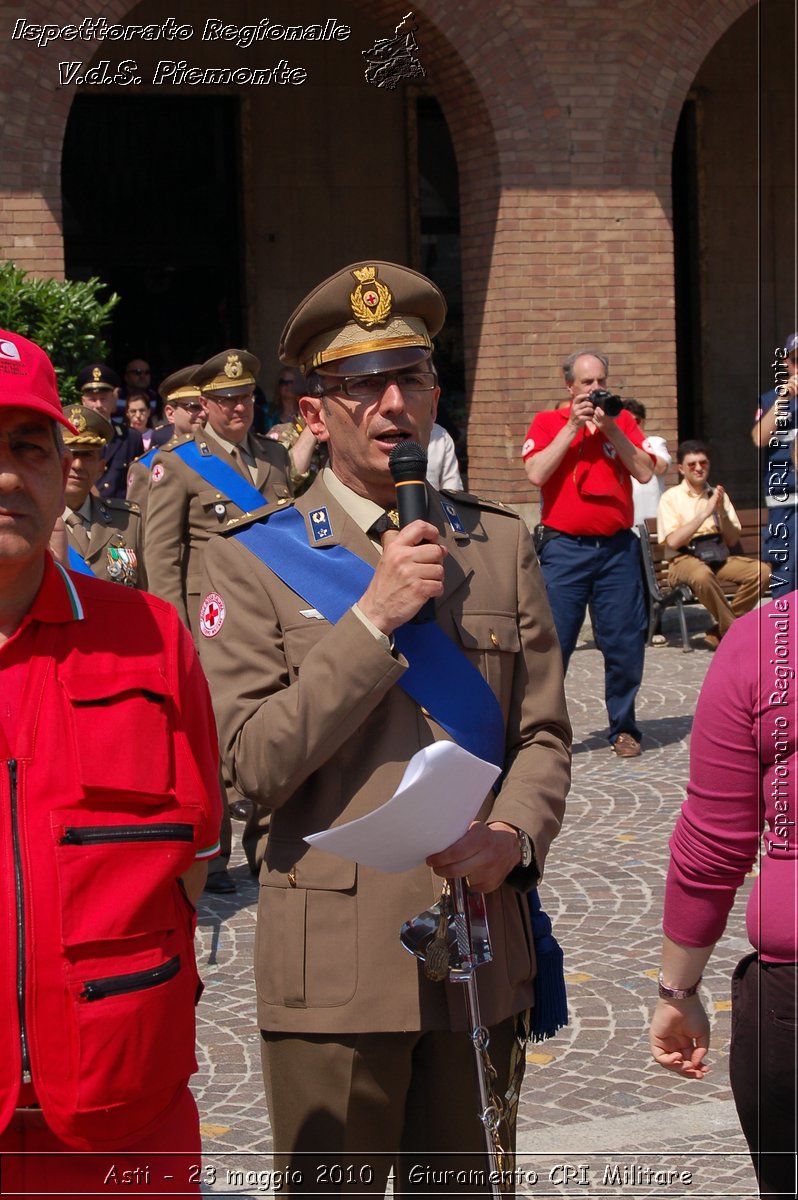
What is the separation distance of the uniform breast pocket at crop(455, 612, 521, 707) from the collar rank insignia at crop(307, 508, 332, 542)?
299 millimetres

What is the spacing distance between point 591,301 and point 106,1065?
13.0 m

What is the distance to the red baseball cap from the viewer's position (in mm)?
2342

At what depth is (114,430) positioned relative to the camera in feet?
34.7

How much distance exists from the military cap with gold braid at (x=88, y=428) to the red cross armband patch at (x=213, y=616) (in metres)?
3.82

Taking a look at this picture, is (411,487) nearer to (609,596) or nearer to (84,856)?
(84,856)

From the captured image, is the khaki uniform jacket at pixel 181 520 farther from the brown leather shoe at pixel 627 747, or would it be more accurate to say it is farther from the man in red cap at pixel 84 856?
the man in red cap at pixel 84 856

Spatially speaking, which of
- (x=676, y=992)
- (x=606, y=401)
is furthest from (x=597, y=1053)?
(x=606, y=401)

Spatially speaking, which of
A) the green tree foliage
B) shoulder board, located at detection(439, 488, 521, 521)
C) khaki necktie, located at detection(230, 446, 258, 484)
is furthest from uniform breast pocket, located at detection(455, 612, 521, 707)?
the green tree foliage

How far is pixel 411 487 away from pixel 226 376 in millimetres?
5013

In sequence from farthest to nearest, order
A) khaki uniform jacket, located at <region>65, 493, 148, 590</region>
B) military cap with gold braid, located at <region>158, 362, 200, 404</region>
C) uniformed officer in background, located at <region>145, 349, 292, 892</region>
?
military cap with gold braid, located at <region>158, 362, 200, 404</region>, uniformed officer in background, located at <region>145, 349, 292, 892</region>, khaki uniform jacket, located at <region>65, 493, 148, 590</region>

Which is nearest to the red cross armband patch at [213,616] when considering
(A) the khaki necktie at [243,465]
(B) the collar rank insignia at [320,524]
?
(B) the collar rank insignia at [320,524]

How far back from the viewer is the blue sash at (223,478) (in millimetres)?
7258

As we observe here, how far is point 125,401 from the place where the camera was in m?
15.7

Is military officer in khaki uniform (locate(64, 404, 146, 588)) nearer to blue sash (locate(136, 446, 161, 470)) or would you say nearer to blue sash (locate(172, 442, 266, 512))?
blue sash (locate(172, 442, 266, 512))
